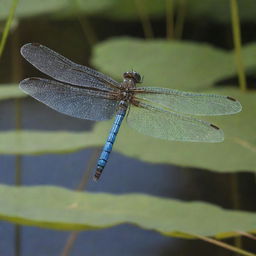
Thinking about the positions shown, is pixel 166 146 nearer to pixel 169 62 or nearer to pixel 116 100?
pixel 116 100

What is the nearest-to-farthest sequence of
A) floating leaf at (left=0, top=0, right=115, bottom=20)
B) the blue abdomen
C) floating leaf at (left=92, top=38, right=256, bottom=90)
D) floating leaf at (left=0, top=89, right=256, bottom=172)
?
the blue abdomen, floating leaf at (left=0, top=89, right=256, bottom=172), floating leaf at (left=92, top=38, right=256, bottom=90), floating leaf at (left=0, top=0, right=115, bottom=20)

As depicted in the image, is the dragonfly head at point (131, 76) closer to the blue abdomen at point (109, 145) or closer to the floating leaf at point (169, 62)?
the blue abdomen at point (109, 145)

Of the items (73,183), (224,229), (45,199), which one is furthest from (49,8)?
(224,229)

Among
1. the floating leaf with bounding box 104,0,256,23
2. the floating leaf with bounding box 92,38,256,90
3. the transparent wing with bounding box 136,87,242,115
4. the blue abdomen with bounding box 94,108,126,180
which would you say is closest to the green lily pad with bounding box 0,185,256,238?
the blue abdomen with bounding box 94,108,126,180

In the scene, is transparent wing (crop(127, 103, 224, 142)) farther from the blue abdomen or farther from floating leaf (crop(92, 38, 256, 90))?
floating leaf (crop(92, 38, 256, 90))

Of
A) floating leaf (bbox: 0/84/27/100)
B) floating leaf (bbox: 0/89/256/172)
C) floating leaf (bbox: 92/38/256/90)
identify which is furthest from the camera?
floating leaf (bbox: 92/38/256/90)

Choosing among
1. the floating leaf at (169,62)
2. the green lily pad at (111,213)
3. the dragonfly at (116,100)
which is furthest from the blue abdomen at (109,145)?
the floating leaf at (169,62)
